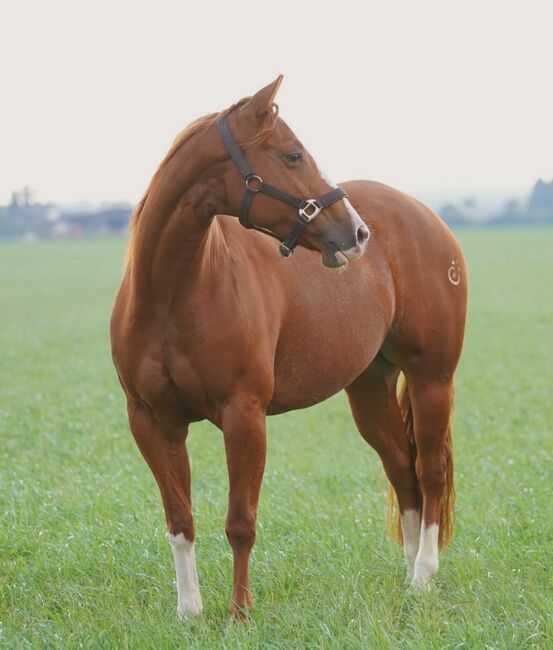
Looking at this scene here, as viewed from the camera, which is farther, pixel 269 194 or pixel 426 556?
pixel 426 556

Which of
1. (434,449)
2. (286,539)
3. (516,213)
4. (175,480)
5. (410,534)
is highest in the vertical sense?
(175,480)

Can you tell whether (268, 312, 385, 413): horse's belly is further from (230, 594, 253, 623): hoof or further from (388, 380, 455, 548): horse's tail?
(230, 594, 253, 623): hoof

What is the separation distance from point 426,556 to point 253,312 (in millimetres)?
1794

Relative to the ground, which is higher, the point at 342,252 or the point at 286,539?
the point at 342,252

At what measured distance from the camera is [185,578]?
14.9 ft

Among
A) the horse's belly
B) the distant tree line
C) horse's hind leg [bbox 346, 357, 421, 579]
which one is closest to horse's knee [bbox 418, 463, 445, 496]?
horse's hind leg [bbox 346, 357, 421, 579]

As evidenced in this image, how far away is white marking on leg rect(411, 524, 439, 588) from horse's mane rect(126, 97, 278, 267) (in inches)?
86.3

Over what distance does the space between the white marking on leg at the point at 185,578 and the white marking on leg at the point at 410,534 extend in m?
1.32

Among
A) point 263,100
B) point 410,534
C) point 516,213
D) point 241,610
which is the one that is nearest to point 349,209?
point 263,100

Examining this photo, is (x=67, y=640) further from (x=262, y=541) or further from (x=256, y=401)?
(x=262, y=541)

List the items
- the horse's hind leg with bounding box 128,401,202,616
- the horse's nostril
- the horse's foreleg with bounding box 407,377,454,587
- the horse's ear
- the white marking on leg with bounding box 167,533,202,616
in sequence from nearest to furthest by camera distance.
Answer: the horse's ear < the horse's nostril < the horse's hind leg with bounding box 128,401,202,616 < the white marking on leg with bounding box 167,533,202,616 < the horse's foreleg with bounding box 407,377,454,587

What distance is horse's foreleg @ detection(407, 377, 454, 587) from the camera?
17.3ft

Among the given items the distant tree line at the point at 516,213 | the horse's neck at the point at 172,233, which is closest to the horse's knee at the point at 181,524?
the horse's neck at the point at 172,233

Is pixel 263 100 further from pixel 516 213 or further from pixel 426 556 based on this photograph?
pixel 516 213
